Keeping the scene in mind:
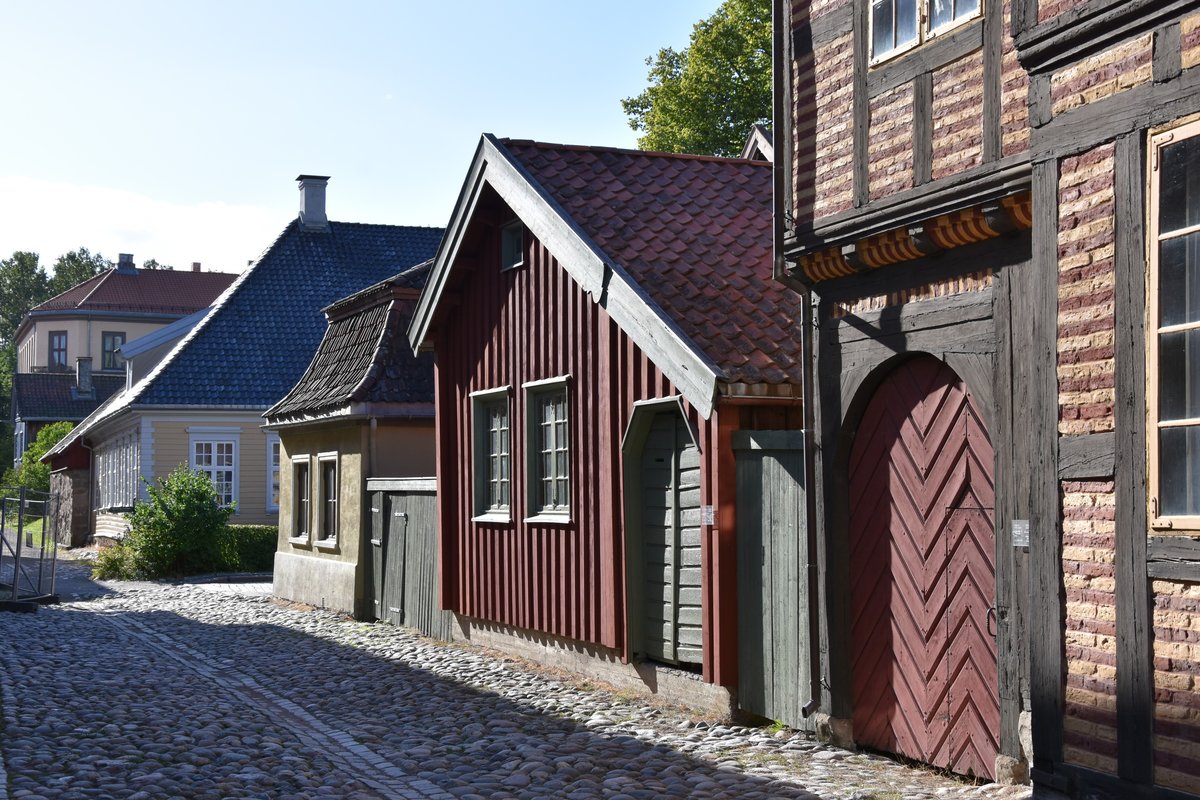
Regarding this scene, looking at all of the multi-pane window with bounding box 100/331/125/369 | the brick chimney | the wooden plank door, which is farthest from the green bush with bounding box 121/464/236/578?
the multi-pane window with bounding box 100/331/125/369

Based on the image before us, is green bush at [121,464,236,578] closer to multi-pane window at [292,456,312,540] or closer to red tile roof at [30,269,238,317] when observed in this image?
multi-pane window at [292,456,312,540]

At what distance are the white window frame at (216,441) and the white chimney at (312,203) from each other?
22.3ft

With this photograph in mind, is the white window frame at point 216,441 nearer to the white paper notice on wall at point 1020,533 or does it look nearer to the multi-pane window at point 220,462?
the multi-pane window at point 220,462

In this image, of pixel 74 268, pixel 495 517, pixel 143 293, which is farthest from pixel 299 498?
pixel 74 268

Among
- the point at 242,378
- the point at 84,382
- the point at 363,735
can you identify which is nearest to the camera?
the point at 363,735

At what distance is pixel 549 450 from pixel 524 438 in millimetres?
453

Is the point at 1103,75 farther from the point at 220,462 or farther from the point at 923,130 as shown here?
the point at 220,462

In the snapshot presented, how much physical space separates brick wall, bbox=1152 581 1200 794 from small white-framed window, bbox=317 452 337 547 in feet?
52.7

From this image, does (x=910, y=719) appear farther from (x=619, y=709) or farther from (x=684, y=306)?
(x=684, y=306)

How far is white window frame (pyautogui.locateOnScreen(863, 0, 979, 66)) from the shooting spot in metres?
8.62

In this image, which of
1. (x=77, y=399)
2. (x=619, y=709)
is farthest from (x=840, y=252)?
(x=77, y=399)

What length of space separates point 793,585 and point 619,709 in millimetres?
2254

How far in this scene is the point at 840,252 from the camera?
9742mm

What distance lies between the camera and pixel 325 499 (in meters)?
21.6
